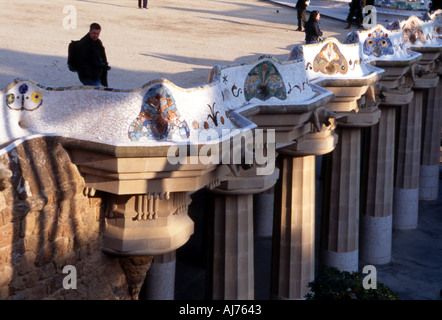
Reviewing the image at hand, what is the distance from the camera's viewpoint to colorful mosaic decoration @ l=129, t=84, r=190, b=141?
45.1ft

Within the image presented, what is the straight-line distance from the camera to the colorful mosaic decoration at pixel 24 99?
44.0 feet

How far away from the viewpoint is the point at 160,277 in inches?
912

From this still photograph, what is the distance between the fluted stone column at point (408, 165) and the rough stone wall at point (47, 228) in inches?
822

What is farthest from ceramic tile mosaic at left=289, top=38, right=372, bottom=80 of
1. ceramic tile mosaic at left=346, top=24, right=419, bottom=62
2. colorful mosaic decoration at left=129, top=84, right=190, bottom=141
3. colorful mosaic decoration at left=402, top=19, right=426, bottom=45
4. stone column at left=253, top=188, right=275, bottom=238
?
stone column at left=253, top=188, right=275, bottom=238

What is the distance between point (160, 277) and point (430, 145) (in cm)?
1842

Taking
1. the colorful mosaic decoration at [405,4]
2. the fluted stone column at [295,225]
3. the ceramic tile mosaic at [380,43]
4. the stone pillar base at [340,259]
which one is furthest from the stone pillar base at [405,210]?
the fluted stone column at [295,225]

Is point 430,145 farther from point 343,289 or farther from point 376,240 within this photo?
point 343,289

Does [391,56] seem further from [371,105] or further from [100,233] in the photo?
[100,233]

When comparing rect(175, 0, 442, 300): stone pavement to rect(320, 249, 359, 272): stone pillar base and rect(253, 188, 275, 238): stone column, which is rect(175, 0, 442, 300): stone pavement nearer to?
rect(253, 188, 275, 238): stone column

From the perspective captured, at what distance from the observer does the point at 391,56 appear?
88.8ft

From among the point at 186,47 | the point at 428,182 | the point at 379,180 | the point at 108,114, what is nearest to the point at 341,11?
the point at 428,182

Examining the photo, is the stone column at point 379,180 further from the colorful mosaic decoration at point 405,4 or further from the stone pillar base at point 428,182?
the stone pillar base at point 428,182

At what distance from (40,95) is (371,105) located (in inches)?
564
